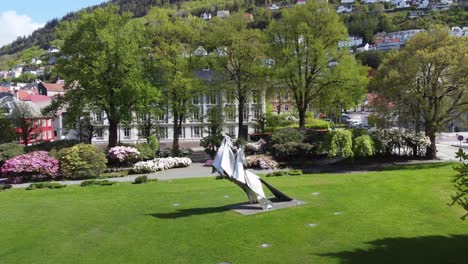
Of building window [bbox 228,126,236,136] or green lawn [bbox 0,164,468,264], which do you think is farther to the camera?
building window [bbox 228,126,236,136]

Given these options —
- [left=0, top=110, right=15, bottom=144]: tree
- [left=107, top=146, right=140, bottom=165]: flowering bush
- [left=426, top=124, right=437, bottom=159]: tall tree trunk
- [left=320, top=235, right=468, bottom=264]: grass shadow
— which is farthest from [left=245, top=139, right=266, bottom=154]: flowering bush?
[left=320, top=235, right=468, bottom=264]: grass shadow

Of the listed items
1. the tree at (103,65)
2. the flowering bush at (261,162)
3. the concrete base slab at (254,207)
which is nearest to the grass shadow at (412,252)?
the concrete base slab at (254,207)

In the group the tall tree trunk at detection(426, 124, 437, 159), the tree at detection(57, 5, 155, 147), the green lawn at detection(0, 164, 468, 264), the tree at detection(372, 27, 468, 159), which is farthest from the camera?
the tree at detection(57, 5, 155, 147)

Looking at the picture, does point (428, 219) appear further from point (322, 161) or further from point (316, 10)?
point (316, 10)

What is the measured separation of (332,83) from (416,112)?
325 inches

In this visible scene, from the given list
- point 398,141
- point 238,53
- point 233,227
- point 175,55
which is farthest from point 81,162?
point 398,141

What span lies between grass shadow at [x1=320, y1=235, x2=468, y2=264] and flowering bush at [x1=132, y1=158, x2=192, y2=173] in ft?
78.7

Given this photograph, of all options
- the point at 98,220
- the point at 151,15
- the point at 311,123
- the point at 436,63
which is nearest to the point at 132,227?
the point at 98,220

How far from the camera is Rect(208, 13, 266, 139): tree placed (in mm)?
43250

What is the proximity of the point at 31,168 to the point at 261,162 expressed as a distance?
16.7 meters

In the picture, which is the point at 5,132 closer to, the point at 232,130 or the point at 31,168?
the point at 31,168

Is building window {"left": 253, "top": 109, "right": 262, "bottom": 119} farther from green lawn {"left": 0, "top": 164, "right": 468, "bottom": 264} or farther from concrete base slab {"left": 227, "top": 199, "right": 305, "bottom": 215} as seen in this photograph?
concrete base slab {"left": 227, "top": 199, "right": 305, "bottom": 215}

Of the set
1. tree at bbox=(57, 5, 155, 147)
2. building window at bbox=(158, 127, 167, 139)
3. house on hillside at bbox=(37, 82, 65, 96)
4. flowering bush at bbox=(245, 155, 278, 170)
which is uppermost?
house on hillside at bbox=(37, 82, 65, 96)

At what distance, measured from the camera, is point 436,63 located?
3409 centimetres
